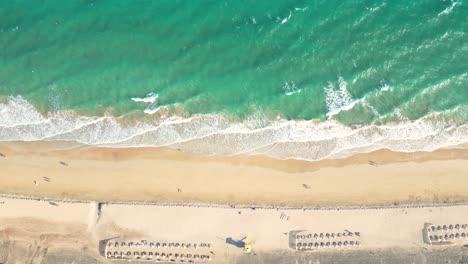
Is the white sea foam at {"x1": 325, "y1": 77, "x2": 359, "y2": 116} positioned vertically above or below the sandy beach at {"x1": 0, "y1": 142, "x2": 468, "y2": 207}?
above

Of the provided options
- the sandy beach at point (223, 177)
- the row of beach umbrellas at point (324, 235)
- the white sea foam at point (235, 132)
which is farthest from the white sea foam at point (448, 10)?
the row of beach umbrellas at point (324, 235)

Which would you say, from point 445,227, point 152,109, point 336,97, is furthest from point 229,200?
point 445,227

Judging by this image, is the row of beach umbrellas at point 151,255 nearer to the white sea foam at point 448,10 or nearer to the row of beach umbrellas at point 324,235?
the row of beach umbrellas at point 324,235

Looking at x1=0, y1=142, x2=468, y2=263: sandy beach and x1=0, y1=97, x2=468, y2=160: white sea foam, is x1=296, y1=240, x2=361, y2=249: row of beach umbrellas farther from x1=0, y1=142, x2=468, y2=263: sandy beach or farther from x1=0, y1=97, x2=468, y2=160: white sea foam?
x1=0, y1=97, x2=468, y2=160: white sea foam

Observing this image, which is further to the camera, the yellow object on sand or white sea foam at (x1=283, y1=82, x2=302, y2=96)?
white sea foam at (x1=283, y1=82, x2=302, y2=96)

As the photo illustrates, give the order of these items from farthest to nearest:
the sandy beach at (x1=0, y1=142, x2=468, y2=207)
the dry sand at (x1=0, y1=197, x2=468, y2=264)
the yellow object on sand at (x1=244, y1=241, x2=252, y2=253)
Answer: the sandy beach at (x1=0, y1=142, x2=468, y2=207), the dry sand at (x1=0, y1=197, x2=468, y2=264), the yellow object on sand at (x1=244, y1=241, x2=252, y2=253)

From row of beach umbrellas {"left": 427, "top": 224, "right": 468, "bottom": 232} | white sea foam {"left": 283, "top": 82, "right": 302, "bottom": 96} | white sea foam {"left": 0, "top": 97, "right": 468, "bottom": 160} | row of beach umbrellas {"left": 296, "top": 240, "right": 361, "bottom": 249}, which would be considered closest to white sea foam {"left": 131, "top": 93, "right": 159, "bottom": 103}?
white sea foam {"left": 0, "top": 97, "right": 468, "bottom": 160}

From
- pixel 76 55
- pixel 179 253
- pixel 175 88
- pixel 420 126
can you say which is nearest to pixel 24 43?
pixel 76 55
